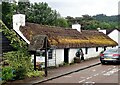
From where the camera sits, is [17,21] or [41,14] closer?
[17,21]

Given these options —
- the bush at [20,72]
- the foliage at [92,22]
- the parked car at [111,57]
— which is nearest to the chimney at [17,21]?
the bush at [20,72]

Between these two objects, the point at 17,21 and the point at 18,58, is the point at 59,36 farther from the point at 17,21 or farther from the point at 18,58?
the point at 18,58

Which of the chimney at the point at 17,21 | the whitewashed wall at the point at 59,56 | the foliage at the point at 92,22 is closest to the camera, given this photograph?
the chimney at the point at 17,21

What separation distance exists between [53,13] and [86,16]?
4894 centimetres

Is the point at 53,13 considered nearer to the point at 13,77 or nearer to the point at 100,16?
the point at 13,77

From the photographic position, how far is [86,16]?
121m

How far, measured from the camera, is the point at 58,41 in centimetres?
2772

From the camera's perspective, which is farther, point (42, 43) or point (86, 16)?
point (86, 16)

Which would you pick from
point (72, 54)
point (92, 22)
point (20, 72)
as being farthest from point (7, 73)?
point (92, 22)

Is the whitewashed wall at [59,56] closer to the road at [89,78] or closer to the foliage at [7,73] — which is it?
the road at [89,78]

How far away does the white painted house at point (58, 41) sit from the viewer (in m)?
24.9

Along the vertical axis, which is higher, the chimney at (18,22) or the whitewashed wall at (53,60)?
the chimney at (18,22)

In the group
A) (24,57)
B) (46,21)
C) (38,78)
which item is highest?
(46,21)

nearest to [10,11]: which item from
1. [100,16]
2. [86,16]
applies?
[86,16]
